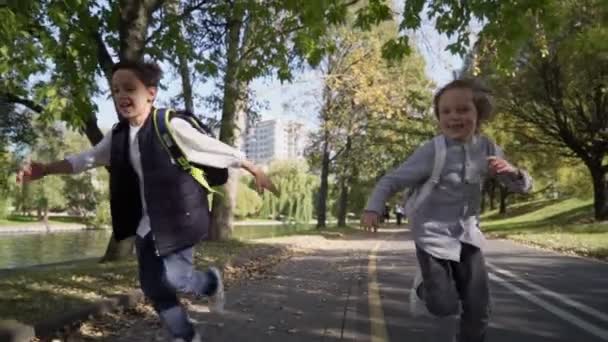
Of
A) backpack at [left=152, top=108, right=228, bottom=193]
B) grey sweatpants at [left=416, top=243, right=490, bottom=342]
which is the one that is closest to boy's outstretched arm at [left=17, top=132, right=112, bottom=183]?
backpack at [left=152, top=108, right=228, bottom=193]

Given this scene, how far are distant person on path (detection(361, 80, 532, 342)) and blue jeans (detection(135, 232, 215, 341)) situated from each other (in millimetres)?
1273

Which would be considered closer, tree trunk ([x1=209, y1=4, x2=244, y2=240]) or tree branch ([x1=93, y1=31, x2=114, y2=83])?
tree branch ([x1=93, y1=31, x2=114, y2=83])

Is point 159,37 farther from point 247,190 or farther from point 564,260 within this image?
point 247,190

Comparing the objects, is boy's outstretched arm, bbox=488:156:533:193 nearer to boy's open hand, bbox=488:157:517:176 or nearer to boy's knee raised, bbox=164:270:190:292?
boy's open hand, bbox=488:157:517:176

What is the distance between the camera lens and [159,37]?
38.4 ft

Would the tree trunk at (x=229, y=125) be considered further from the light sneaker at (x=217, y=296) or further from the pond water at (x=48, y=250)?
the light sneaker at (x=217, y=296)

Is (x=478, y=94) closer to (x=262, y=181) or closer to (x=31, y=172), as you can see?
(x=262, y=181)

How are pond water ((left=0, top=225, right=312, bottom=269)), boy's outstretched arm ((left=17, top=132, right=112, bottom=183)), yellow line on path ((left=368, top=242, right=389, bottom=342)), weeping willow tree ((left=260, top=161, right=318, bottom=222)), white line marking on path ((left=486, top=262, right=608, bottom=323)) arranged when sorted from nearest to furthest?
boy's outstretched arm ((left=17, top=132, right=112, bottom=183))
yellow line on path ((left=368, top=242, right=389, bottom=342))
white line marking on path ((left=486, top=262, right=608, bottom=323))
pond water ((left=0, top=225, right=312, bottom=269))
weeping willow tree ((left=260, top=161, right=318, bottom=222))

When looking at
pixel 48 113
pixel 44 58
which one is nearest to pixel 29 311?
pixel 48 113

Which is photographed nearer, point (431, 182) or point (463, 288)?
point (431, 182)

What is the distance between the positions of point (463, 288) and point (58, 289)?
5048mm

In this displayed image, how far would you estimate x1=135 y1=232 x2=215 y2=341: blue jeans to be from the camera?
389 centimetres

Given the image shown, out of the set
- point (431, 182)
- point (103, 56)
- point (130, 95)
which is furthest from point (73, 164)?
point (103, 56)

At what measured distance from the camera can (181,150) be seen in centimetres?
384
